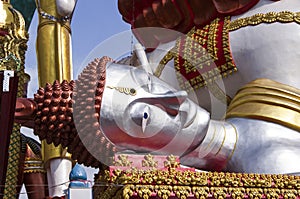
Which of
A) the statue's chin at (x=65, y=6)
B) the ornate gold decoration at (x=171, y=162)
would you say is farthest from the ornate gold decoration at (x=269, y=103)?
the statue's chin at (x=65, y=6)


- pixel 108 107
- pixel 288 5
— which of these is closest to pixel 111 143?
pixel 108 107

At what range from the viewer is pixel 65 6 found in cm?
427

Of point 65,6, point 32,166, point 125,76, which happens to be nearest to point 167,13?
point 125,76

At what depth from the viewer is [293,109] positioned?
247 centimetres

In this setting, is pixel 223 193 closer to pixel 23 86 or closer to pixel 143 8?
pixel 143 8

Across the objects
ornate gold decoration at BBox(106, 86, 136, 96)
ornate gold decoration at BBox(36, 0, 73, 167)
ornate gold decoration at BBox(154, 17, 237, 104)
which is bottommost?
ornate gold decoration at BBox(106, 86, 136, 96)

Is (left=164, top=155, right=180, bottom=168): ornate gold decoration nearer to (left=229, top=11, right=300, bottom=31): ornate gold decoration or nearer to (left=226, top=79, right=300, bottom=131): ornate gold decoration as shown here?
(left=226, top=79, right=300, bottom=131): ornate gold decoration

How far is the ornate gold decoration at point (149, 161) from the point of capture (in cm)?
211

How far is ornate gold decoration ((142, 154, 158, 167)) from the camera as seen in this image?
2.11 metres

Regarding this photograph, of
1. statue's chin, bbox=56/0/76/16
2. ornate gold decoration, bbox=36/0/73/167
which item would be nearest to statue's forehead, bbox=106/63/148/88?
statue's chin, bbox=56/0/76/16

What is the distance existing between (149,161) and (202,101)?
74cm

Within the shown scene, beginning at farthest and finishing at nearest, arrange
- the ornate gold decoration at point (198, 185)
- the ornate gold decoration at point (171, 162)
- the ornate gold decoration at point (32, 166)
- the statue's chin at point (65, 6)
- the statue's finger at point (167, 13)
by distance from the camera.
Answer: the ornate gold decoration at point (32, 166) < the statue's chin at point (65, 6) < the statue's finger at point (167, 13) < the ornate gold decoration at point (171, 162) < the ornate gold decoration at point (198, 185)

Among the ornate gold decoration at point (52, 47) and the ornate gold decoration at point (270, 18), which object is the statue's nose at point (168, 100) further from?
the ornate gold decoration at point (52, 47)

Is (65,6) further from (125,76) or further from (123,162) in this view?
(123,162)
